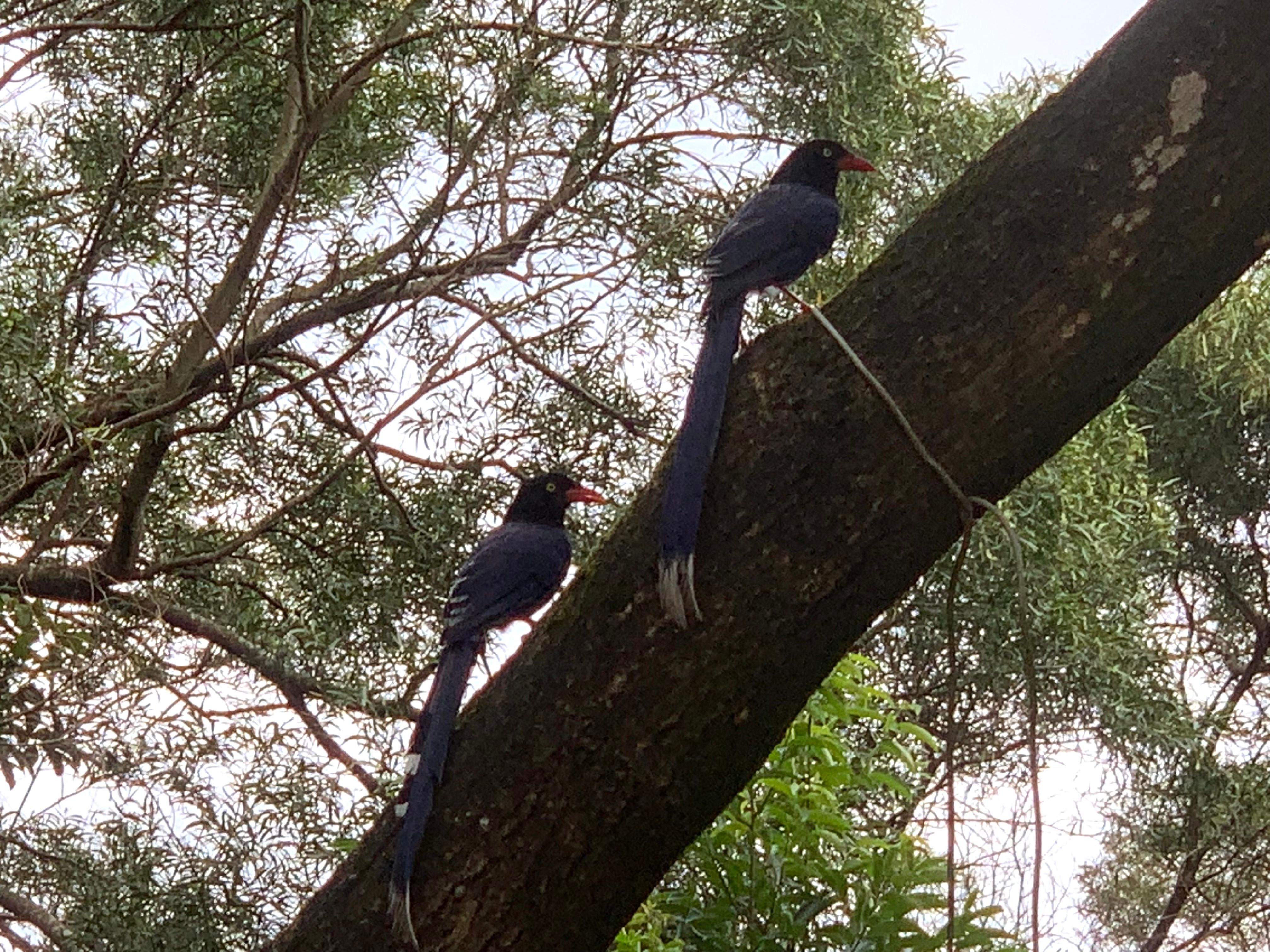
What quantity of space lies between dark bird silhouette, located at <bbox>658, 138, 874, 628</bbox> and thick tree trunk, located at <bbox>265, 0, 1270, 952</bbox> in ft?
0.06

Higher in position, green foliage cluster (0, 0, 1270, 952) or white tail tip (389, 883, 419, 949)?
green foliage cluster (0, 0, 1270, 952)

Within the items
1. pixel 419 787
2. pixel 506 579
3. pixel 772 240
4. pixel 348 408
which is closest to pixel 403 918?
pixel 419 787

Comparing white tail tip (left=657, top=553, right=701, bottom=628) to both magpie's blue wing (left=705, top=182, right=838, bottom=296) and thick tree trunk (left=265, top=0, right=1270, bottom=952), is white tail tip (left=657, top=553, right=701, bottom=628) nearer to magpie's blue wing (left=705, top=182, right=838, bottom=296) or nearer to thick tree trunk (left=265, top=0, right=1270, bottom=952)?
thick tree trunk (left=265, top=0, right=1270, bottom=952)

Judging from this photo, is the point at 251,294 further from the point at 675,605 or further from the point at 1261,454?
the point at 1261,454

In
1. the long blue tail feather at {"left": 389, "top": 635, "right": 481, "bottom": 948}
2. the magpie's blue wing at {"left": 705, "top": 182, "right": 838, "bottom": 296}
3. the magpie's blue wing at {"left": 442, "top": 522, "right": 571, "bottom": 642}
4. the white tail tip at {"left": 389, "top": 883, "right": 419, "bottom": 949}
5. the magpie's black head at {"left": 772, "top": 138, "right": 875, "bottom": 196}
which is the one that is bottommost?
the white tail tip at {"left": 389, "top": 883, "right": 419, "bottom": 949}

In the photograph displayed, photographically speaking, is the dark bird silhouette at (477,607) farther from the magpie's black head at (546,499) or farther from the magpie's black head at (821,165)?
the magpie's black head at (821,165)

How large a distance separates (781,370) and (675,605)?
21 centimetres

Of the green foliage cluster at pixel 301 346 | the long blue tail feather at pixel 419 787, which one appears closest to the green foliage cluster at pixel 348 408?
the green foliage cluster at pixel 301 346

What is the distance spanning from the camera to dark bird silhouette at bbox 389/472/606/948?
1114 mm

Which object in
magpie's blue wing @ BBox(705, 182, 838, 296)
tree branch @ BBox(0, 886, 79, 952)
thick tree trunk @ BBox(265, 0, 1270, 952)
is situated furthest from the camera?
tree branch @ BBox(0, 886, 79, 952)

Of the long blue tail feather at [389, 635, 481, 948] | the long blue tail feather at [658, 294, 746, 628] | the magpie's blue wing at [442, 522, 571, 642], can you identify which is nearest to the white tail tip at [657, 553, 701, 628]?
the long blue tail feather at [658, 294, 746, 628]

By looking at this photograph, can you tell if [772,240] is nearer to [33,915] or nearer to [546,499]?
[546,499]

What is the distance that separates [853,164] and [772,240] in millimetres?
450

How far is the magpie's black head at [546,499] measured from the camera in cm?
170
